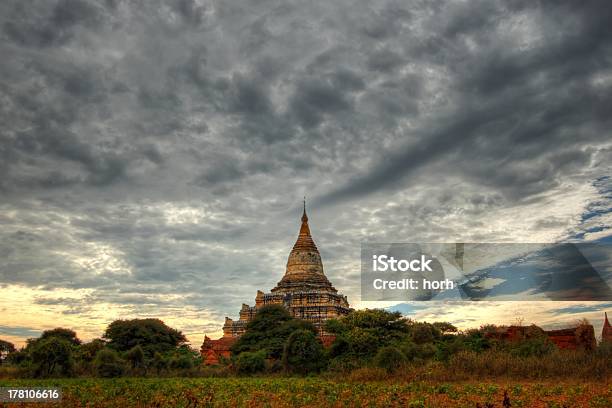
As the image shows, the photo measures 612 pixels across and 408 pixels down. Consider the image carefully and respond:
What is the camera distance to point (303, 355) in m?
36.8

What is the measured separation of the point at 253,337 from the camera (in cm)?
5038

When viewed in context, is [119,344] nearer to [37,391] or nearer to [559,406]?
[37,391]

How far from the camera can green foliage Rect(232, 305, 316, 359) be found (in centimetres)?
4719

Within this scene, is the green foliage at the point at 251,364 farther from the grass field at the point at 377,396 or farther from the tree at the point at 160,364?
the grass field at the point at 377,396

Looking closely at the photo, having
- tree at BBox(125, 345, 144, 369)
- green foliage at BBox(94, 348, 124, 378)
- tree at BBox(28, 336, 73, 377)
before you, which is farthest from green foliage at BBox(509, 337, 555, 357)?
tree at BBox(28, 336, 73, 377)

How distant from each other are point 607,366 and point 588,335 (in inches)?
862

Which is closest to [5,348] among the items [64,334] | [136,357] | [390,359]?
[64,334]

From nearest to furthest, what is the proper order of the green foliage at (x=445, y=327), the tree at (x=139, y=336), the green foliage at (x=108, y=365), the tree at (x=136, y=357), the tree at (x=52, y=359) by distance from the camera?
the green foliage at (x=108, y=365), the tree at (x=52, y=359), the tree at (x=136, y=357), the tree at (x=139, y=336), the green foliage at (x=445, y=327)

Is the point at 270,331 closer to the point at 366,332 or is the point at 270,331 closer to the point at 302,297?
the point at 366,332

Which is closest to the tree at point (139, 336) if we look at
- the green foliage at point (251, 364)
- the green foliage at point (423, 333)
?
the green foliage at point (251, 364)

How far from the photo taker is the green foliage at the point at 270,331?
47.2 m

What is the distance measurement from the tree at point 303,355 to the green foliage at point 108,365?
1083 cm

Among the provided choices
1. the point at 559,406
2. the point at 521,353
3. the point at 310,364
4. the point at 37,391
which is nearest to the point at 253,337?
the point at 310,364

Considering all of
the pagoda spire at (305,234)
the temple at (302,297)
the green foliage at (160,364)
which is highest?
the pagoda spire at (305,234)
